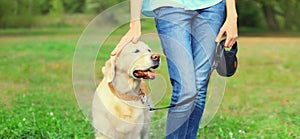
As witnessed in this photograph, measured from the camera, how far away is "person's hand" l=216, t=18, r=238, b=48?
137 inches

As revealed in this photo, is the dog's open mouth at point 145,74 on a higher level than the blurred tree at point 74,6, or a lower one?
lower

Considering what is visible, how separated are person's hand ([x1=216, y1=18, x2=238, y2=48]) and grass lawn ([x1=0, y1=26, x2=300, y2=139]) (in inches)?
28.8

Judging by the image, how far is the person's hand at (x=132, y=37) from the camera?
11.3ft

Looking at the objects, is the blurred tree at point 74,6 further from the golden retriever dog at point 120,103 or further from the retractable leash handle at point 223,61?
the retractable leash handle at point 223,61

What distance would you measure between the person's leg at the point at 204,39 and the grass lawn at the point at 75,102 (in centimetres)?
59

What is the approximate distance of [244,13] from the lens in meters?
36.2

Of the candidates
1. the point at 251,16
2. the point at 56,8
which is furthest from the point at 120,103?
the point at 251,16

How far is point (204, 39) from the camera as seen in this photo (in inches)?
137

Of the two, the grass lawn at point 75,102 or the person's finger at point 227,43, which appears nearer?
the person's finger at point 227,43

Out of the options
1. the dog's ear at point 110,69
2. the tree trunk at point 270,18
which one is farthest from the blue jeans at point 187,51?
the tree trunk at point 270,18

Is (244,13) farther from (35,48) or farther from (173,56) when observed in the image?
(173,56)

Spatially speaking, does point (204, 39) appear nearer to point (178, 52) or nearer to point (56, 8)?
point (178, 52)

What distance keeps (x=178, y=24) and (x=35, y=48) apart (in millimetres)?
14836

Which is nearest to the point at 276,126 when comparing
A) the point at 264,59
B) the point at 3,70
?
the point at 3,70
